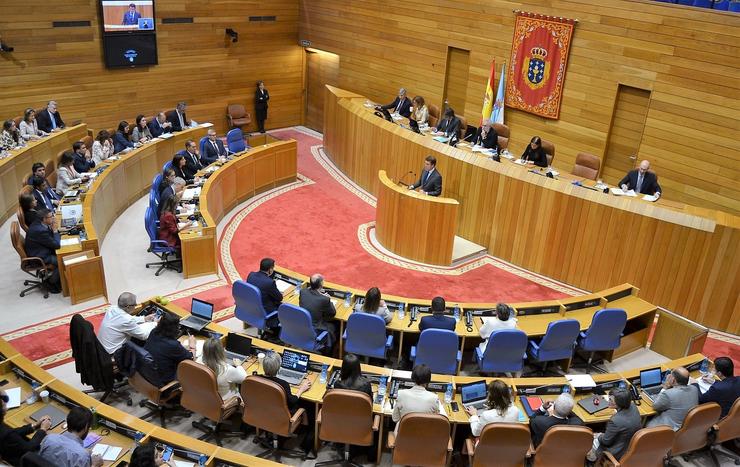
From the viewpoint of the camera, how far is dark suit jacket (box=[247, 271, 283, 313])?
7957 mm

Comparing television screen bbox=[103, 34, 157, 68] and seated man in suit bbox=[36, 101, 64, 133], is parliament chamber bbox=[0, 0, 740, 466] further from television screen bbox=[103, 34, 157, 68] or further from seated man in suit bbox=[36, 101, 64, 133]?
television screen bbox=[103, 34, 157, 68]

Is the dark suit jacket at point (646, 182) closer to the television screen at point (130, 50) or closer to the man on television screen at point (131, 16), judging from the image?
the television screen at point (130, 50)

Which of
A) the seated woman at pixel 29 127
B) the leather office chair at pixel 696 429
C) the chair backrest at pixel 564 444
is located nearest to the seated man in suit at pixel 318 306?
the chair backrest at pixel 564 444

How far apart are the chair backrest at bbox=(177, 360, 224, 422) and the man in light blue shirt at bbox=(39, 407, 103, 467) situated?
1051mm

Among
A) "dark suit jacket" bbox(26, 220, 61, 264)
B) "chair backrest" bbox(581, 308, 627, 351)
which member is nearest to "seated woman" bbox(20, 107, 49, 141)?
"dark suit jacket" bbox(26, 220, 61, 264)

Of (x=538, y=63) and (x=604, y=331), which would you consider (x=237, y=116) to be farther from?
(x=604, y=331)

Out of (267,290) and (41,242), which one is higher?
(267,290)

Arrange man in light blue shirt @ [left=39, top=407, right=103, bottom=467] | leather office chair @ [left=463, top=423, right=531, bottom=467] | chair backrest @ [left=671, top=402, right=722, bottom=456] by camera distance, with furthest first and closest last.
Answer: chair backrest @ [left=671, top=402, right=722, bottom=456]
leather office chair @ [left=463, top=423, right=531, bottom=467]
man in light blue shirt @ [left=39, top=407, right=103, bottom=467]

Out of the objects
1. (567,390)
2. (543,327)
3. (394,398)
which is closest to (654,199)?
(543,327)

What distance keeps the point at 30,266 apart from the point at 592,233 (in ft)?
27.6

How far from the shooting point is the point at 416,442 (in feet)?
19.0

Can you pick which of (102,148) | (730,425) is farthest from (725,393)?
(102,148)

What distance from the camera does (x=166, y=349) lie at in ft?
20.8

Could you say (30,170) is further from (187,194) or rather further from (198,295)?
(198,295)
